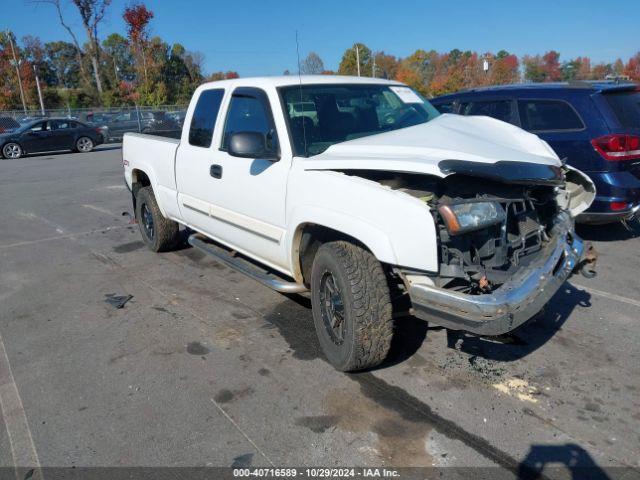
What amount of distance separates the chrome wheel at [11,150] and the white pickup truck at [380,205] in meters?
19.2

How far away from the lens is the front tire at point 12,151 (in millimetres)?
20500

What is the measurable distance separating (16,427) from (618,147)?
6.08 metres

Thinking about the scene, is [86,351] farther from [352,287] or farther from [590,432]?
[590,432]

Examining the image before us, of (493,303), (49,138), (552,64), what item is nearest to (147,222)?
(493,303)

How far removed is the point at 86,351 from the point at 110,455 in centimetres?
142

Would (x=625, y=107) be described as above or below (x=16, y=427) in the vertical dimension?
above

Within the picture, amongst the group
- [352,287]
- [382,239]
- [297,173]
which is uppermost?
[297,173]

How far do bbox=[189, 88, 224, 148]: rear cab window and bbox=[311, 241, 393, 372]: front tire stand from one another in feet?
6.71

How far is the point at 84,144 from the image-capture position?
22.7 m

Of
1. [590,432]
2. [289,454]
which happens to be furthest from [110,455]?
[590,432]

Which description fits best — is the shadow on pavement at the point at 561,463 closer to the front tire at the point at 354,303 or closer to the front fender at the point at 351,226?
the front tire at the point at 354,303

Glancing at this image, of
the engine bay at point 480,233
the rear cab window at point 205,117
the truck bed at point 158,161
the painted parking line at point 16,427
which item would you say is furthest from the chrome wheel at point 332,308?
the truck bed at point 158,161

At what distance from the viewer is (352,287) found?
10.6 ft

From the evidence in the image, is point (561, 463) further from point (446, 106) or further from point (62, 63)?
point (62, 63)
